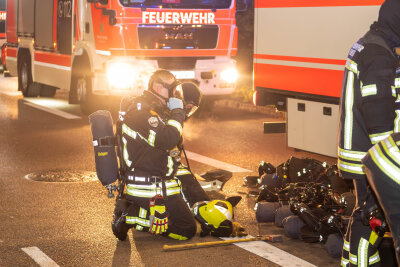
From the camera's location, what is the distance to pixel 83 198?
841 centimetres

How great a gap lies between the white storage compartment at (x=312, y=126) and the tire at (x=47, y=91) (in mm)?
9110

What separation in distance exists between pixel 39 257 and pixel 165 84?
1.69m

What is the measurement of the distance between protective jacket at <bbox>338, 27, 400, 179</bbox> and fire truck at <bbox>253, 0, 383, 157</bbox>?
3754 mm

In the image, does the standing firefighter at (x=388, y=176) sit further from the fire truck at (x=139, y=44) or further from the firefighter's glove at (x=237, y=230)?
the fire truck at (x=139, y=44)

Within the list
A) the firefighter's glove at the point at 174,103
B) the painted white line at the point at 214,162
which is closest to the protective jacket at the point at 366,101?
the firefighter's glove at the point at 174,103

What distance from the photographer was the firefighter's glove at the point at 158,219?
659cm

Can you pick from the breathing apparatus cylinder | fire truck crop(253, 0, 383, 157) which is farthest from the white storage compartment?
the breathing apparatus cylinder

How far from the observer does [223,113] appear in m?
15.9

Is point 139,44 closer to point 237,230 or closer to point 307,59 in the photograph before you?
point 307,59

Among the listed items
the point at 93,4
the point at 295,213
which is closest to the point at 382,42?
the point at 295,213

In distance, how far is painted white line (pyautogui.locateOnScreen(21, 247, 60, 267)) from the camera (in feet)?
20.2

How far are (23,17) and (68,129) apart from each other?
6.20 m

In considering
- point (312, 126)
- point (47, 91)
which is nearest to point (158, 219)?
point (312, 126)

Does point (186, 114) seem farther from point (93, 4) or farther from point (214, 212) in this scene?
point (93, 4)
